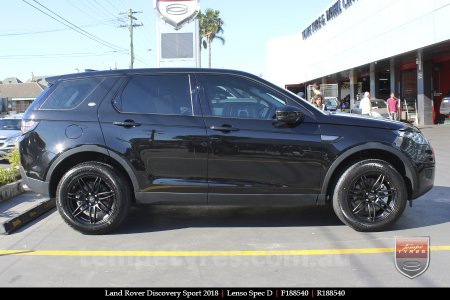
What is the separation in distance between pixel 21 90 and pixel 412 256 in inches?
3630

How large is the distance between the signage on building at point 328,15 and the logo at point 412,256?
1049 inches

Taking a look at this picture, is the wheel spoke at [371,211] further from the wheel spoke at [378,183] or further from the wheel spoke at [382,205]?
the wheel spoke at [378,183]

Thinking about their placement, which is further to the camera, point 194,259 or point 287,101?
point 287,101

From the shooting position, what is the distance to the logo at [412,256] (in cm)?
415

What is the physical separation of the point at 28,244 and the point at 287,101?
3275 mm

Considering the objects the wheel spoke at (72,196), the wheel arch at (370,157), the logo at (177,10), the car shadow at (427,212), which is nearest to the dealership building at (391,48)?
the logo at (177,10)

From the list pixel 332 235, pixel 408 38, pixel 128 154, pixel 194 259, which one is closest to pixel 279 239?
pixel 332 235

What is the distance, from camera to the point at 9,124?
15773mm

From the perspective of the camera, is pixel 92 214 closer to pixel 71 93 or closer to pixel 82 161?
pixel 82 161

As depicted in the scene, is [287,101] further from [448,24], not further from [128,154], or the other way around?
[448,24]

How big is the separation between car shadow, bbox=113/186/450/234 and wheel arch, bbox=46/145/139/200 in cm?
74

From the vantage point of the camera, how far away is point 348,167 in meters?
5.29

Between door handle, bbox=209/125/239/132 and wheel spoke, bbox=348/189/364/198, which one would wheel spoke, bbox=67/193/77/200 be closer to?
door handle, bbox=209/125/239/132

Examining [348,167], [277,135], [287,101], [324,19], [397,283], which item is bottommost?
[397,283]
